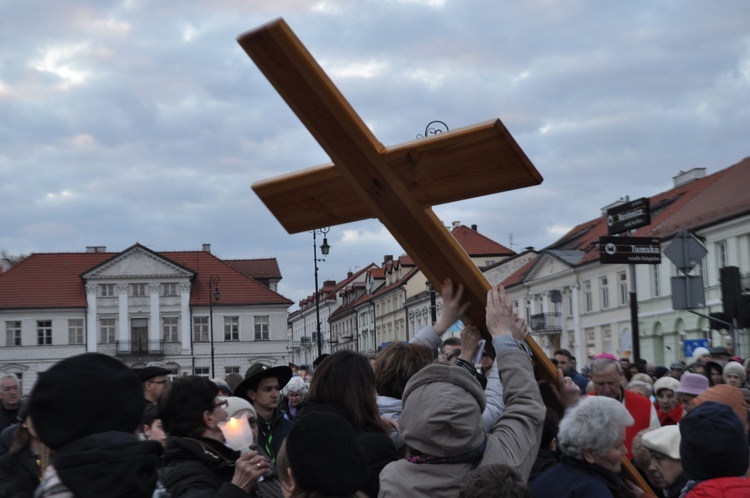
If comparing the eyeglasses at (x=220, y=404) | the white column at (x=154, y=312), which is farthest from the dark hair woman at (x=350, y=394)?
the white column at (x=154, y=312)

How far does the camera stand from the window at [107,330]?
83375mm

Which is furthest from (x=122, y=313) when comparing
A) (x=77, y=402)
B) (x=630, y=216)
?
(x=77, y=402)

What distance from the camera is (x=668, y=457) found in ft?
15.1

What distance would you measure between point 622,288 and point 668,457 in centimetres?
5181

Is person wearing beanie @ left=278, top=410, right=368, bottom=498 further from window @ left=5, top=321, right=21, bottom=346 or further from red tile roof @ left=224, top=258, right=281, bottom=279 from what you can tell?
red tile roof @ left=224, top=258, right=281, bottom=279

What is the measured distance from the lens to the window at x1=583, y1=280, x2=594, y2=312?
59.3 metres

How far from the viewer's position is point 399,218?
3.17 m

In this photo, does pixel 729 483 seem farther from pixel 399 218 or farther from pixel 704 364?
pixel 704 364

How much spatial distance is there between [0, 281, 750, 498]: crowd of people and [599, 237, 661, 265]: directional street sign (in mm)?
10072

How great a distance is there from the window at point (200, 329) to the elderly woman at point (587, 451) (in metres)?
81.3

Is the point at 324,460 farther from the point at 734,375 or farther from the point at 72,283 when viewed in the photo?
the point at 72,283

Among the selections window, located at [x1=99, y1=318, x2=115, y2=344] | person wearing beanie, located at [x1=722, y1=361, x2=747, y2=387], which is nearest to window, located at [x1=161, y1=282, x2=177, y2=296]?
window, located at [x1=99, y1=318, x2=115, y2=344]

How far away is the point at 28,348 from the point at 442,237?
275ft

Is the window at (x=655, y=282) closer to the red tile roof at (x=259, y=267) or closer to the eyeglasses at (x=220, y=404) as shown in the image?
the eyeglasses at (x=220, y=404)
